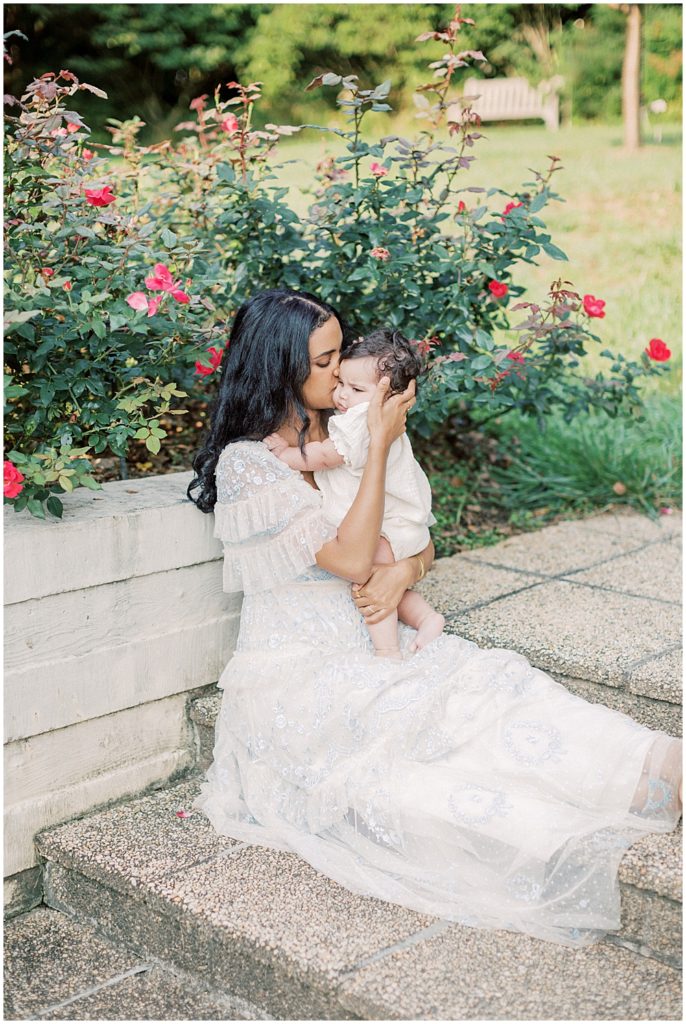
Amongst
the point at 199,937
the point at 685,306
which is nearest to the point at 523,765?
the point at 199,937

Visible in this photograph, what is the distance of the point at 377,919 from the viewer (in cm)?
210

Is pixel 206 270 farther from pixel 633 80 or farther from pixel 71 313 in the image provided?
pixel 633 80

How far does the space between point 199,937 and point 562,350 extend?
2.28m

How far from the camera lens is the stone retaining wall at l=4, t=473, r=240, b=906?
2409 mm

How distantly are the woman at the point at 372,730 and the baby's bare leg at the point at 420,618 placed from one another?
0.04 meters

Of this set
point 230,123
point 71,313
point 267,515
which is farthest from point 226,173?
point 267,515

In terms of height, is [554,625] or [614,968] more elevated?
[554,625]

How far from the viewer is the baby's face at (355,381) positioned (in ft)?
8.18

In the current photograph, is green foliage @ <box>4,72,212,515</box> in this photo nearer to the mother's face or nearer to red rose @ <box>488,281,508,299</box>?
the mother's face

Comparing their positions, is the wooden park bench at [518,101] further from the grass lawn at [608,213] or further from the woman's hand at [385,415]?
the woman's hand at [385,415]

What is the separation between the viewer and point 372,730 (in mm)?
2316

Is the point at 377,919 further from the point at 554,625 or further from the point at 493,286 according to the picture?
the point at 493,286

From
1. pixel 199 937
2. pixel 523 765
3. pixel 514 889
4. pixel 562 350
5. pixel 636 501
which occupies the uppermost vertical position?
pixel 562 350

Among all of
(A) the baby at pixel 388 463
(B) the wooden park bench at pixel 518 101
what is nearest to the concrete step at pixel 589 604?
(A) the baby at pixel 388 463
